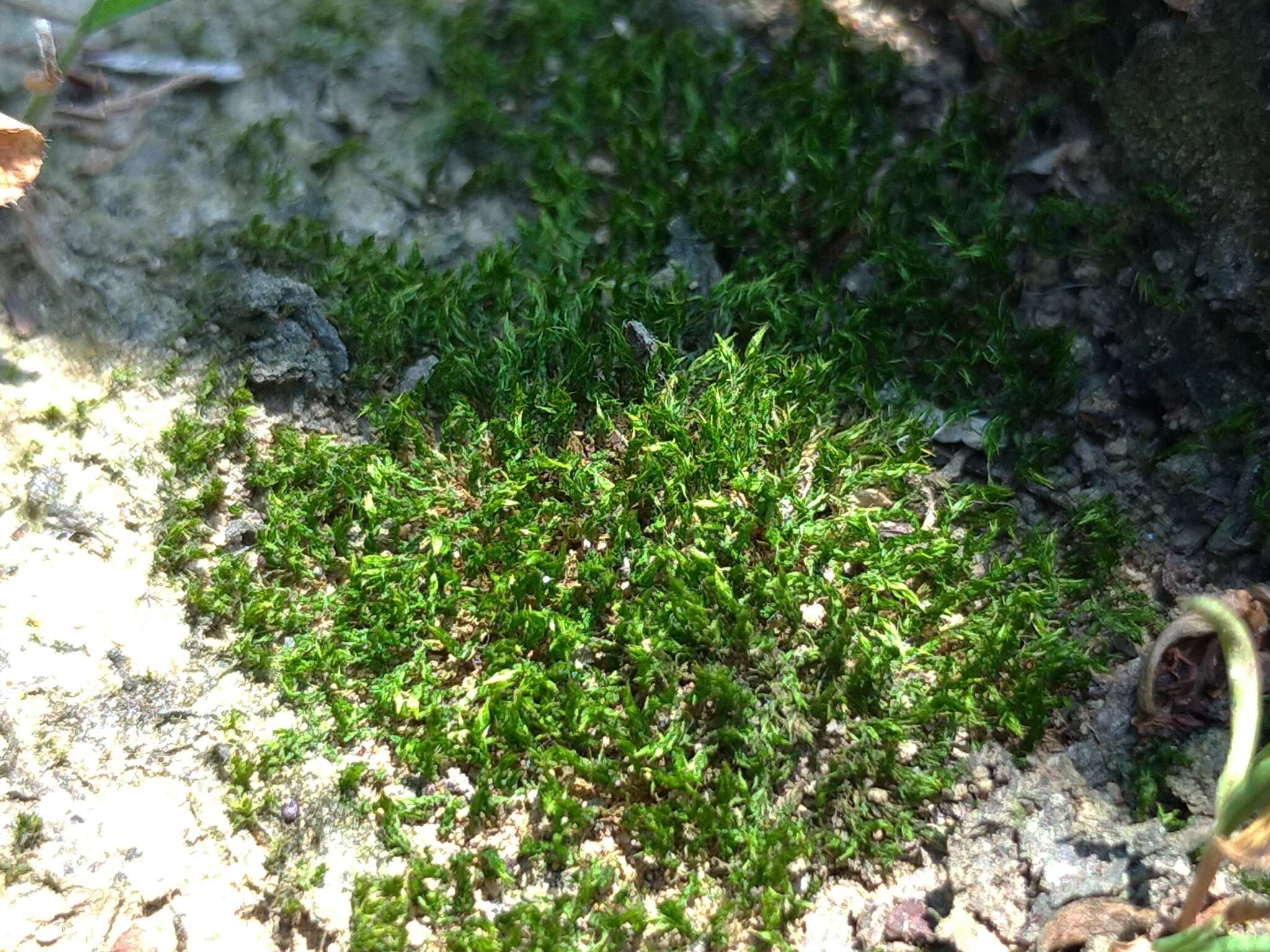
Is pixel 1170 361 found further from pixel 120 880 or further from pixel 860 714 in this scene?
pixel 120 880

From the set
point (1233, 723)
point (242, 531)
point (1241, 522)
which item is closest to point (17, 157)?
point (242, 531)

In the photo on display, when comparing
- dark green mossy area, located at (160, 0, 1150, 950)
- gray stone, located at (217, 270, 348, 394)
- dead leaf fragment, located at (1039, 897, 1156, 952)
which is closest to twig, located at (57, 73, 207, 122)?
dark green mossy area, located at (160, 0, 1150, 950)

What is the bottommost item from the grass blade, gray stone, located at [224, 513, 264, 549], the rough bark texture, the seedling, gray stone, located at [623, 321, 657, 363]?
gray stone, located at [224, 513, 264, 549]

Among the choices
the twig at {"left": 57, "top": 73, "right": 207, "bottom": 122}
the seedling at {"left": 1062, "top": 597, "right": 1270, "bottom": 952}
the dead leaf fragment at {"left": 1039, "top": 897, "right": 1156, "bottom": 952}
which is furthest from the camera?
the twig at {"left": 57, "top": 73, "right": 207, "bottom": 122}

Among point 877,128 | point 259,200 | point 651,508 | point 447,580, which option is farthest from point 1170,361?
point 259,200

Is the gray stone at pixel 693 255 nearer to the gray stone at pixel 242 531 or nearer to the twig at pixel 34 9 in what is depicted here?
the gray stone at pixel 242 531

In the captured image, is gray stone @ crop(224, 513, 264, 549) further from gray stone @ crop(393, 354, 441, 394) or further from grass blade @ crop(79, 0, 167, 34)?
grass blade @ crop(79, 0, 167, 34)

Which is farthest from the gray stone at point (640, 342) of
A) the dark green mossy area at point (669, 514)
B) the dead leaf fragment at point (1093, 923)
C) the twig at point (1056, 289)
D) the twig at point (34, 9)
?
the twig at point (34, 9)
